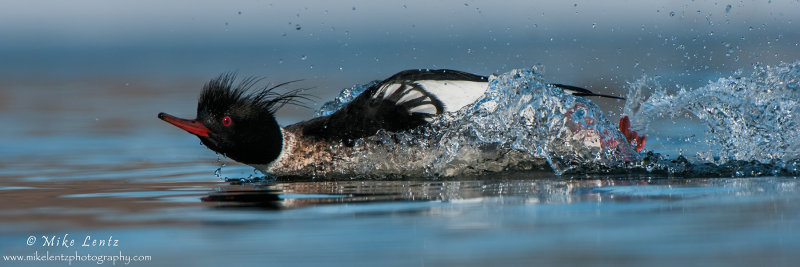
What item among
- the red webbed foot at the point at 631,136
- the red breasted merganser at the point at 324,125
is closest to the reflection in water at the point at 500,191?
the red breasted merganser at the point at 324,125

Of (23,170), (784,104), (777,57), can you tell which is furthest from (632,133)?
(777,57)

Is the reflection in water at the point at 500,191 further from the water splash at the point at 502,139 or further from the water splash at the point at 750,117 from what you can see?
the water splash at the point at 750,117

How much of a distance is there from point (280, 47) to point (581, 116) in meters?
13.1

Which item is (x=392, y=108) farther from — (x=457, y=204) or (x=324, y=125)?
(x=457, y=204)

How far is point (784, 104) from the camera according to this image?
659cm

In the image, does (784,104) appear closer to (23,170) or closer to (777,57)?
(23,170)

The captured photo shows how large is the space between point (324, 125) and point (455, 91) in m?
0.92

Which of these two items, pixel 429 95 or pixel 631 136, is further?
pixel 631 136

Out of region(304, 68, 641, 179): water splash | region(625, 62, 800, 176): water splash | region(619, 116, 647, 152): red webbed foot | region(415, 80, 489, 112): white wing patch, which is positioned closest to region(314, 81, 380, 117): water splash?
region(415, 80, 489, 112): white wing patch

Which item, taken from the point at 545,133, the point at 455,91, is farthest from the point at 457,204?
the point at 455,91

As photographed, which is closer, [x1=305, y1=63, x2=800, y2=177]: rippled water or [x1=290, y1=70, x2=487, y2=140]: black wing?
[x1=305, y1=63, x2=800, y2=177]: rippled water

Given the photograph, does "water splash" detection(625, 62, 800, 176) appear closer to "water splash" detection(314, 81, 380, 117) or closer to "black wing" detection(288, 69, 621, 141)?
"black wing" detection(288, 69, 621, 141)

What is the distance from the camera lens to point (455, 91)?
6.88m

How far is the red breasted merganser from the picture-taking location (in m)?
6.62
